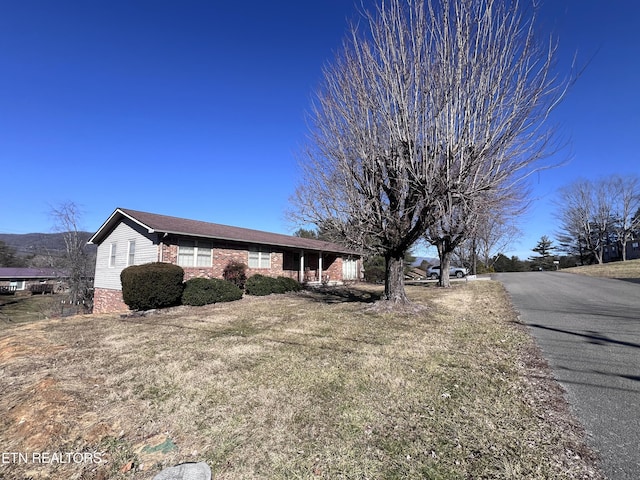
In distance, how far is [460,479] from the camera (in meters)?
2.29

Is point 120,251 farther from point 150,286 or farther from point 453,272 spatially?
point 453,272

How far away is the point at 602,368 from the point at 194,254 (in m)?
14.9

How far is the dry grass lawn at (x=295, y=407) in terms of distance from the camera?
8.34 ft

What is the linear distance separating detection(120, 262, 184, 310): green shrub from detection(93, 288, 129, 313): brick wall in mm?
4216

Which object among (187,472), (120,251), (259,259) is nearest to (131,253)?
(120,251)

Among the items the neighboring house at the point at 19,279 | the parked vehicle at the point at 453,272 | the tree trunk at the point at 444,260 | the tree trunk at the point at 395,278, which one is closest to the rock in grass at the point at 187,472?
the tree trunk at the point at 395,278

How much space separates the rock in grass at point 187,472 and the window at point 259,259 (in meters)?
A: 15.8

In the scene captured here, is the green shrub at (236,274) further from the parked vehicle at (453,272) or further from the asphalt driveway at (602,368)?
the parked vehicle at (453,272)

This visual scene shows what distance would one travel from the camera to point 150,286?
11.5m

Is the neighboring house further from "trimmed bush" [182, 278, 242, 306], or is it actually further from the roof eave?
"trimmed bush" [182, 278, 242, 306]

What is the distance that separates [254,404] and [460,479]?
212 cm

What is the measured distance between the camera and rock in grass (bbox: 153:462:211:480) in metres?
2.39

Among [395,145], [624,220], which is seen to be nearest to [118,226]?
[395,145]

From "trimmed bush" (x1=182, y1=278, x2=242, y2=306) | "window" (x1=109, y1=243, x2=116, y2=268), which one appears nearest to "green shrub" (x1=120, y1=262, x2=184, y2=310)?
"trimmed bush" (x1=182, y1=278, x2=242, y2=306)
